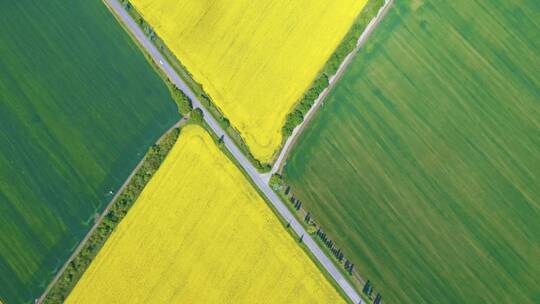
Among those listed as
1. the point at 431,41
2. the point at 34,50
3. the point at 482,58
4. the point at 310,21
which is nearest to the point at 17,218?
the point at 34,50

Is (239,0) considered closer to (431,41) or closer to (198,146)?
(198,146)

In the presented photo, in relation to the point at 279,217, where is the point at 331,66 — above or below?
above

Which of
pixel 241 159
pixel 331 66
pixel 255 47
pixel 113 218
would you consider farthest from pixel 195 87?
pixel 113 218

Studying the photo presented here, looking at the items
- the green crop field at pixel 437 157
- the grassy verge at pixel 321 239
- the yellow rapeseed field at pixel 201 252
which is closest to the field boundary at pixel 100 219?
the yellow rapeseed field at pixel 201 252

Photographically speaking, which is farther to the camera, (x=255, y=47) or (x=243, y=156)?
(x=255, y=47)

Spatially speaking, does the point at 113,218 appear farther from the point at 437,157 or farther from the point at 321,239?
the point at 437,157

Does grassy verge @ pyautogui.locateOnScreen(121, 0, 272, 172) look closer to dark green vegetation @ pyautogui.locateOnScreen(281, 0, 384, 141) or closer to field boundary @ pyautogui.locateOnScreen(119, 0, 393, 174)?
field boundary @ pyautogui.locateOnScreen(119, 0, 393, 174)

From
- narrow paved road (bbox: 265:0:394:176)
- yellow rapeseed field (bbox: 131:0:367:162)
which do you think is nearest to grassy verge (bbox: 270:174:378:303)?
narrow paved road (bbox: 265:0:394:176)
